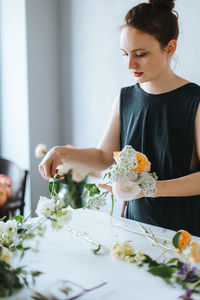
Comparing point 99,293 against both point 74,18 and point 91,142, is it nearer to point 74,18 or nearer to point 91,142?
point 91,142

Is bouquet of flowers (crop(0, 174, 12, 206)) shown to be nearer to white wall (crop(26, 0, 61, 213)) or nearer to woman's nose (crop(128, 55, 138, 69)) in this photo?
white wall (crop(26, 0, 61, 213))

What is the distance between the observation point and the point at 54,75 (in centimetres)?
240

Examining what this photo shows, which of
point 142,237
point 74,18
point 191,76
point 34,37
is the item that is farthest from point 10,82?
point 142,237

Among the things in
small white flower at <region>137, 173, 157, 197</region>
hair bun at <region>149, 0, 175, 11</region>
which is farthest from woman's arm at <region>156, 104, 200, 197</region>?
hair bun at <region>149, 0, 175, 11</region>

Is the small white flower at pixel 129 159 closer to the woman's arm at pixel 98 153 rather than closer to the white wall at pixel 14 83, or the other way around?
the woman's arm at pixel 98 153

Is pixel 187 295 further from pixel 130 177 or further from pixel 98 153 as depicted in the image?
pixel 98 153

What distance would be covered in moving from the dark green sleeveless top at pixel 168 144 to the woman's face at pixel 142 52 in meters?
0.16

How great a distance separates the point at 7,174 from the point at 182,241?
4.41ft

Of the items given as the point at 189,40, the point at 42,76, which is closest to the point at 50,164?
the point at 189,40

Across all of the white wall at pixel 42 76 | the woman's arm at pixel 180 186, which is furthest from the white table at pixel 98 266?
the white wall at pixel 42 76

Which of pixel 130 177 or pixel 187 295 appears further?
pixel 130 177

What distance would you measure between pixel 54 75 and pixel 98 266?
1745 millimetres

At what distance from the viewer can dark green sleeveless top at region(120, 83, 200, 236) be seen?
1.31 metres

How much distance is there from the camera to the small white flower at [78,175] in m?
1.88
